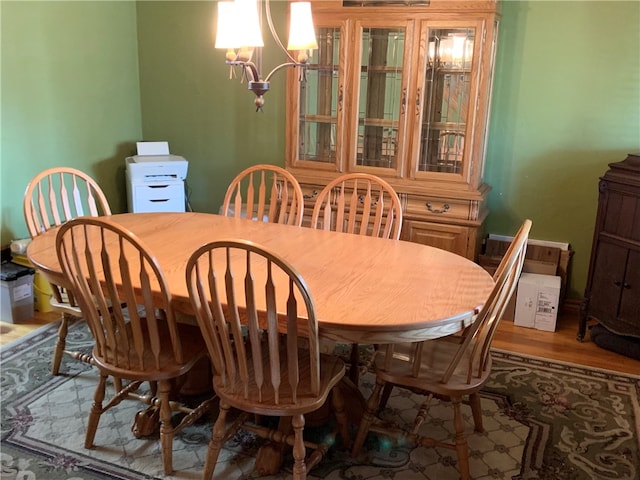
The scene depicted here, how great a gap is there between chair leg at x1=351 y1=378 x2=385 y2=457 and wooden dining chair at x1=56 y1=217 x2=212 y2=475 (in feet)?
1.87

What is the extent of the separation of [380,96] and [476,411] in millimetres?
1932

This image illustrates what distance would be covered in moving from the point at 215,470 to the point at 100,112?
2810 mm

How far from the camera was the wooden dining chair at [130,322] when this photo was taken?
1.86m

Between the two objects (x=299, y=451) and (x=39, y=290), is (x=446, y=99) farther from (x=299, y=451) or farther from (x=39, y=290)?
(x=39, y=290)

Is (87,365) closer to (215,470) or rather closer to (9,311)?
(9,311)

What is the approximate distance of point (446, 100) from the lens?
3.36 m

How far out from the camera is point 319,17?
3.43 m

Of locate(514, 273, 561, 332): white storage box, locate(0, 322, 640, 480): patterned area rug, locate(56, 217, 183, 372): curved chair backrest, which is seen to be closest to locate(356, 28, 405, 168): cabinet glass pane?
locate(514, 273, 561, 332): white storage box

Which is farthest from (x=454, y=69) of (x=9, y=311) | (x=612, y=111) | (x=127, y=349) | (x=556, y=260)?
(x=9, y=311)

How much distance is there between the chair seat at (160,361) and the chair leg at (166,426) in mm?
71

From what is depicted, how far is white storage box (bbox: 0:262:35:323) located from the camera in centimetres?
324

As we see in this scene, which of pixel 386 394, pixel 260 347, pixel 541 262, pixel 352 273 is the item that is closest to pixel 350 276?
pixel 352 273

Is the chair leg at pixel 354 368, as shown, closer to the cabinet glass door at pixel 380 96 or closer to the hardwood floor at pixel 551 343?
the hardwood floor at pixel 551 343

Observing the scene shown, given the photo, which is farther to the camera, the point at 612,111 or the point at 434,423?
the point at 612,111
